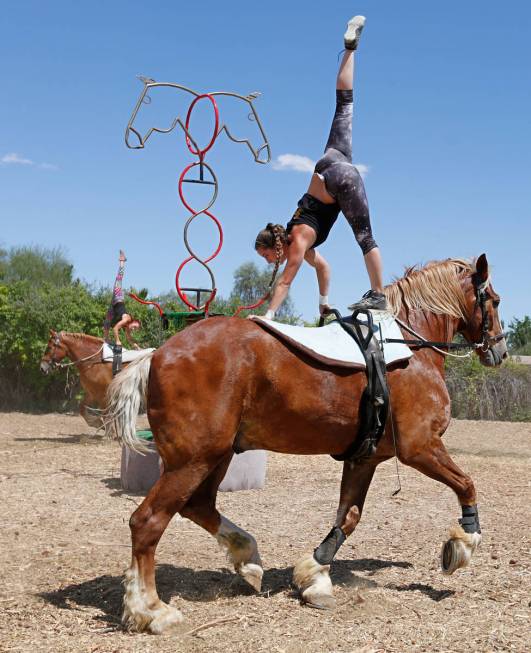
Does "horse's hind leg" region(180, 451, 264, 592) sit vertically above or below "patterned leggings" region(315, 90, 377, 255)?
below

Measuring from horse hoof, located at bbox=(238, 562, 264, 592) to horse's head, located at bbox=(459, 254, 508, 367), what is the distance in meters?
2.01

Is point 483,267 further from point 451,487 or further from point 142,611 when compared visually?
point 142,611

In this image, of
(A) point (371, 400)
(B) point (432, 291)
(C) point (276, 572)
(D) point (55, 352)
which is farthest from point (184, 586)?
(D) point (55, 352)

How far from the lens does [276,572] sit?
4859mm

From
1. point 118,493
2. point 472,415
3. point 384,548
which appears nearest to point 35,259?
point 472,415

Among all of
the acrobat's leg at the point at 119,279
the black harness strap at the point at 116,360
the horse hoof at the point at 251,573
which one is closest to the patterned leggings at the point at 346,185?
the horse hoof at the point at 251,573

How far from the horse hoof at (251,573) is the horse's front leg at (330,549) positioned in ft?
0.72

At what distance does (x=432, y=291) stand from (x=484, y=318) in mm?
385

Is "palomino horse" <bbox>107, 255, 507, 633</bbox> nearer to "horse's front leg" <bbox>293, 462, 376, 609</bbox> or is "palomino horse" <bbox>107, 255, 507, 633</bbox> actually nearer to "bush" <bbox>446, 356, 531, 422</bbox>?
"horse's front leg" <bbox>293, 462, 376, 609</bbox>

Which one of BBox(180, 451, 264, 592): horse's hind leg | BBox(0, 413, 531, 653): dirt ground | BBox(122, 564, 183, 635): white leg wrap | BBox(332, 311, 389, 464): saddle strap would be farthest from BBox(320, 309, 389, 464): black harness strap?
BBox(122, 564, 183, 635): white leg wrap

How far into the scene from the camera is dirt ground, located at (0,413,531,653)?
12.0ft

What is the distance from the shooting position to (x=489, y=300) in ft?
15.7

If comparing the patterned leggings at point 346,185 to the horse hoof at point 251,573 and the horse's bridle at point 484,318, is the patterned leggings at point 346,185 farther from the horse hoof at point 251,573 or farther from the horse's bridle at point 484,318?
the horse hoof at point 251,573

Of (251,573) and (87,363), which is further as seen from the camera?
(87,363)
